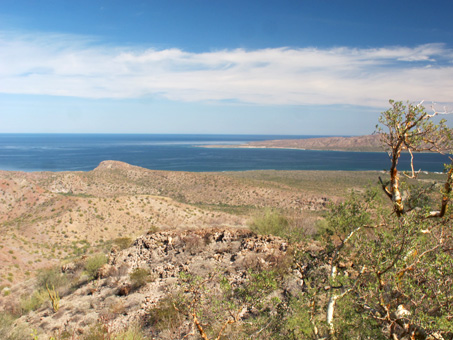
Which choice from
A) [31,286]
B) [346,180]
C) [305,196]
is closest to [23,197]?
[31,286]

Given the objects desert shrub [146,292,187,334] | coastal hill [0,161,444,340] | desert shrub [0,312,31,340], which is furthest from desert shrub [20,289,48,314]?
desert shrub [146,292,187,334]

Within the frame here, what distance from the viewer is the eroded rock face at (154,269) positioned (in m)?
10.7

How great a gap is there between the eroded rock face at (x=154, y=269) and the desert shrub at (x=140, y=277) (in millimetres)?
88

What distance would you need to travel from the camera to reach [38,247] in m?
22.8

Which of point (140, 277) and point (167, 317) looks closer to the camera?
point (167, 317)

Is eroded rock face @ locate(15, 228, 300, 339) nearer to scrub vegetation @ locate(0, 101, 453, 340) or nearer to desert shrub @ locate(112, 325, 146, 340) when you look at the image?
scrub vegetation @ locate(0, 101, 453, 340)

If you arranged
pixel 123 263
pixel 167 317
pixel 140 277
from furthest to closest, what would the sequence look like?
pixel 123 263 < pixel 140 277 < pixel 167 317

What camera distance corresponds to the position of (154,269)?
44.7 ft

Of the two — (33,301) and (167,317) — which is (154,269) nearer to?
(167,317)

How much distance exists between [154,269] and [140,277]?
35.9 inches

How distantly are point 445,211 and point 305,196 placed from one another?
42617mm

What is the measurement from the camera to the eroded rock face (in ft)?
35.2

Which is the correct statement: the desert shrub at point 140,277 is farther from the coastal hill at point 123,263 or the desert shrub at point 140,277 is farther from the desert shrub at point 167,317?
the desert shrub at point 167,317

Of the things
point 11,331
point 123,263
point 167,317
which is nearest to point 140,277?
point 123,263
